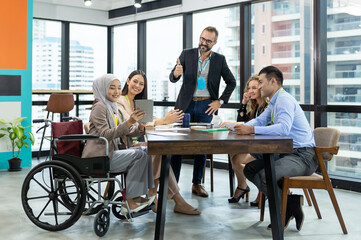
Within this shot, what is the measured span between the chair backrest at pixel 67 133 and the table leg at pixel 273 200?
1425 mm

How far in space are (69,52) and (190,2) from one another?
2.49 m

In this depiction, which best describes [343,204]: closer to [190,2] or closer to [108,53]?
[190,2]

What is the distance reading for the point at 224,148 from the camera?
2.56m

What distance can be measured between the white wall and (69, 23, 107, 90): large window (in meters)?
0.16

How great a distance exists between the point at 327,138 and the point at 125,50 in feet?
18.0

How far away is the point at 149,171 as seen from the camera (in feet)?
11.1

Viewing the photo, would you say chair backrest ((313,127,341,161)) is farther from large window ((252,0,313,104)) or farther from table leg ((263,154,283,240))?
large window ((252,0,313,104))

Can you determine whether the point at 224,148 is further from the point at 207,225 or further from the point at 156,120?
the point at 156,120

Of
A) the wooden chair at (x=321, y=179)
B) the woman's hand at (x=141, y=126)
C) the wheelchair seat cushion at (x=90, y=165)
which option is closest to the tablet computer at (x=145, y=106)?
the woman's hand at (x=141, y=126)

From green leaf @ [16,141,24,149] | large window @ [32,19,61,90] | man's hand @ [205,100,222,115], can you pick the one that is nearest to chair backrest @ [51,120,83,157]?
man's hand @ [205,100,222,115]

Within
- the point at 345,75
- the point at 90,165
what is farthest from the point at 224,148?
the point at 345,75

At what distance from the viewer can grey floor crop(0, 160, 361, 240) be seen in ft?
10.5

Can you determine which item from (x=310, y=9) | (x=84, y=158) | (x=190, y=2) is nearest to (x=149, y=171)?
(x=84, y=158)

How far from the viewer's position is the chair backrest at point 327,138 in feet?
10.8
